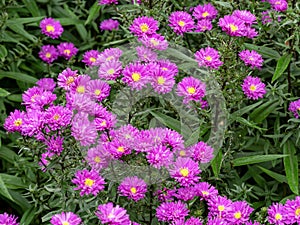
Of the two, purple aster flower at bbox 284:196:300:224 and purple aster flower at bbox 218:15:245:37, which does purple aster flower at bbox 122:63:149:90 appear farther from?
purple aster flower at bbox 284:196:300:224

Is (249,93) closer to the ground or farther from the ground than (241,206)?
farther from the ground

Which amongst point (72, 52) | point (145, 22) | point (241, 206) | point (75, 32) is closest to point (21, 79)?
point (72, 52)

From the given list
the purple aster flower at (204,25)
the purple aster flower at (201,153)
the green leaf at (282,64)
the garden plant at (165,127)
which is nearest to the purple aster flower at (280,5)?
the garden plant at (165,127)

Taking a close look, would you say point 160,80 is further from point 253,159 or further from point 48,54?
point 48,54

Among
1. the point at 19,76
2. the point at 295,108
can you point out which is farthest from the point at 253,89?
the point at 19,76

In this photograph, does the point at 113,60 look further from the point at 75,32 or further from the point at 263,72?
the point at 75,32

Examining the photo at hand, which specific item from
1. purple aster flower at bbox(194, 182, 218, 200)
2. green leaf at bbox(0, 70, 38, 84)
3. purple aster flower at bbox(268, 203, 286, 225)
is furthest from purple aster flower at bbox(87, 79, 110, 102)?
green leaf at bbox(0, 70, 38, 84)
